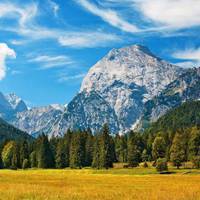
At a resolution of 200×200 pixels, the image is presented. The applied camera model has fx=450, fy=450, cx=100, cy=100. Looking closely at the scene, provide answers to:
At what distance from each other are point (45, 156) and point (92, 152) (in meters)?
18.6

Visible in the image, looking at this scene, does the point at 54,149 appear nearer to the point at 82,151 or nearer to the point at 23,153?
the point at 23,153

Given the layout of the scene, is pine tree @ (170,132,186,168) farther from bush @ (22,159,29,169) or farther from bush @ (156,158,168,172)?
bush @ (22,159,29,169)

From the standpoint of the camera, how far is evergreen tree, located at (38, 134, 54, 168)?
17375 centimetres

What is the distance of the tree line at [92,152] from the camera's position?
15375 cm

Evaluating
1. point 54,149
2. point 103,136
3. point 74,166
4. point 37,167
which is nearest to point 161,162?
point 103,136

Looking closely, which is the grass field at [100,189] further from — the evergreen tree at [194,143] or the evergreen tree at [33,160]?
the evergreen tree at [33,160]

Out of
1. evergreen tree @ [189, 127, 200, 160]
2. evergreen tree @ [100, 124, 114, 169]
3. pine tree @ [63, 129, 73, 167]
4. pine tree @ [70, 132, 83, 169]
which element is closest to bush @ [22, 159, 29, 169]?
pine tree @ [63, 129, 73, 167]

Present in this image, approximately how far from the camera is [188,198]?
3891 centimetres

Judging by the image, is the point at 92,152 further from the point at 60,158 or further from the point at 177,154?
the point at 177,154

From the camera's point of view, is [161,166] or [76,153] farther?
[76,153]

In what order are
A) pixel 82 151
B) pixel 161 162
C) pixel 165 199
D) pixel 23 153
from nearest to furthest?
pixel 165 199 < pixel 161 162 < pixel 82 151 < pixel 23 153

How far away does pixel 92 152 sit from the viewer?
172125 millimetres

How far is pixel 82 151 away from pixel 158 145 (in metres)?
30.3

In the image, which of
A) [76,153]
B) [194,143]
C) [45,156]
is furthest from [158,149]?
[45,156]
